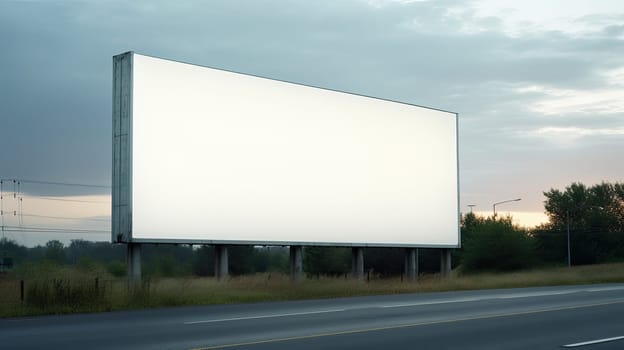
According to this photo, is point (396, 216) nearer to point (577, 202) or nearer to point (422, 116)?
point (422, 116)

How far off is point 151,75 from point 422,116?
17.3 m

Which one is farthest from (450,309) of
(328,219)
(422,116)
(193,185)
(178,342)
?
(422,116)

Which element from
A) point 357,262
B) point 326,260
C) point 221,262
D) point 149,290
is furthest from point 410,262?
point 326,260

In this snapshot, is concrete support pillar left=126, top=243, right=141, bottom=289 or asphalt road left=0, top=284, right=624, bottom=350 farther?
concrete support pillar left=126, top=243, right=141, bottom=289

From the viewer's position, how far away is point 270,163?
119 ft

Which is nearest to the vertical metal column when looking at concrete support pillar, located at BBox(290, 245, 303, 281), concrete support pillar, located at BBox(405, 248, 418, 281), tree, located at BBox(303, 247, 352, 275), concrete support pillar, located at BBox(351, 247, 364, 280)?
concrete support pillar, located at BBox(290, 245, 303, 281)

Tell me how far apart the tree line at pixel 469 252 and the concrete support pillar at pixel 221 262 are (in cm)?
283

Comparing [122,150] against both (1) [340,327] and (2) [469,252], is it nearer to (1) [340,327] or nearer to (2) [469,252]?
(1) [340,327]

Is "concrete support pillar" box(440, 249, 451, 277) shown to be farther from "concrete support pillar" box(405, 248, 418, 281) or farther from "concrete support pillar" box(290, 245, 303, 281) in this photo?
"concrete support pillar" box(290, 245, 303, 281)

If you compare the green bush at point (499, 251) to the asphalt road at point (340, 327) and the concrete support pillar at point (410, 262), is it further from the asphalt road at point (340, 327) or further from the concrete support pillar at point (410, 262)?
the asphalt road at point (340, 327)

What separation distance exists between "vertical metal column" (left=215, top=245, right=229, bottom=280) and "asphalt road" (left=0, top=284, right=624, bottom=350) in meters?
10.5

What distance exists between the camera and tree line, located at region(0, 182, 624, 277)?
182 ft

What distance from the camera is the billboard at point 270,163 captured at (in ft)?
103

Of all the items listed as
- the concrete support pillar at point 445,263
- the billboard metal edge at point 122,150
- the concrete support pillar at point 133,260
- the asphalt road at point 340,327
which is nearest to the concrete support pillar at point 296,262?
the concrete support pillar at point 133,260
